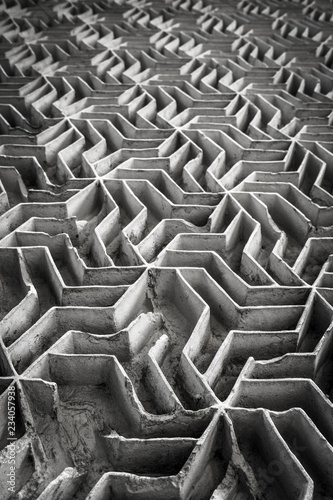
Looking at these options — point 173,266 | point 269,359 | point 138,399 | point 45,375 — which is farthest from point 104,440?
point 173,266

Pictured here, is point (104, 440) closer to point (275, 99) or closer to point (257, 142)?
point (257, 142)

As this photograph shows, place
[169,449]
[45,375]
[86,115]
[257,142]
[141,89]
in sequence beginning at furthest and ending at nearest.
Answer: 1. [141,89]
2. [86,115]
3. [257,142]
4. [45,375]
5. [169,449]

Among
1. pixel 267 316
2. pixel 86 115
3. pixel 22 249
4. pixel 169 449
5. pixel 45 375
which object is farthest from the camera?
pixel 86 115

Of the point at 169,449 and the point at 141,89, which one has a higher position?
the point at 141,89

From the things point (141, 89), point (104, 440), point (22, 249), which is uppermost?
point (141, 89)

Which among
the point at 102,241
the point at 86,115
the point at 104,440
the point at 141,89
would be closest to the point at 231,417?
the point at 104,440

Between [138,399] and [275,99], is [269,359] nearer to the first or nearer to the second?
[138,399]

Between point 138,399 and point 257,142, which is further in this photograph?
point 257,142
